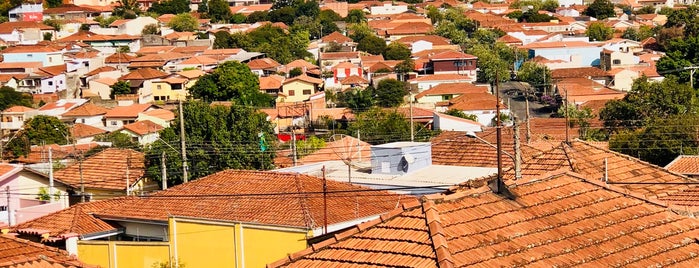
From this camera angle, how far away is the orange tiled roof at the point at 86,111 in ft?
131

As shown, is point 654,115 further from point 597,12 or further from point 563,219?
point 597,12

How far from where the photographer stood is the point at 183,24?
66125mm

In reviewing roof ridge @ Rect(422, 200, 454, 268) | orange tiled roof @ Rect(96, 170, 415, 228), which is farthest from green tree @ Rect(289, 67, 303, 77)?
roof ridge @ Rect(422, 200, 454, 268)

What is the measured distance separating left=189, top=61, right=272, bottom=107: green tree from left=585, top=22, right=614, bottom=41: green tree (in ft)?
82.8

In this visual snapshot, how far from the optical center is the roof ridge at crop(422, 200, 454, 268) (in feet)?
22.2

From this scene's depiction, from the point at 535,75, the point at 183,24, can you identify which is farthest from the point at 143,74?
the point at 183,24

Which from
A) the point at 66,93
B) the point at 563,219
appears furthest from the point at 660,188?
the point at 66,93

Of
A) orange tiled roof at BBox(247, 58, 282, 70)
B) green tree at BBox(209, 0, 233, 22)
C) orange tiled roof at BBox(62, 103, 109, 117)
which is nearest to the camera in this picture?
orange tiled roof at BBox(62, 103, 109, 117)

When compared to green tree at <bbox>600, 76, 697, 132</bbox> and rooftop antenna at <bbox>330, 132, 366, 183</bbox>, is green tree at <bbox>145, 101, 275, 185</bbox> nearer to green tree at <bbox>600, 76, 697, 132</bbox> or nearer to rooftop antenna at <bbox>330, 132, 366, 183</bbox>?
rooftop antenna at <bbox>330, 132, 366, 183</bbox>

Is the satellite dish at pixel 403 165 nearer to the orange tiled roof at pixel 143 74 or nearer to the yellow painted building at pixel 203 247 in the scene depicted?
the yellow painted building at pixel 203 247

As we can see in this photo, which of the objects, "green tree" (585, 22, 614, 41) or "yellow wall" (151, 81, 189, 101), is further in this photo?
"green tree" (585, 22, 614, 41)

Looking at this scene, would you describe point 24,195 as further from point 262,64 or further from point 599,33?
point 599,33

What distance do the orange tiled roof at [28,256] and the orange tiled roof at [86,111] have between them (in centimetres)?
3117

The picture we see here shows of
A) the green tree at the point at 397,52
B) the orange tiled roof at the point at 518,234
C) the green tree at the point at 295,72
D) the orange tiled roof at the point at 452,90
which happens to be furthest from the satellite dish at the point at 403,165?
the green tree at the point at 397,52
